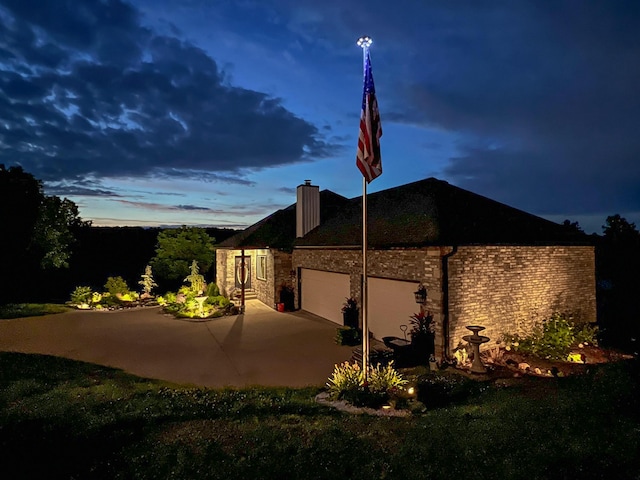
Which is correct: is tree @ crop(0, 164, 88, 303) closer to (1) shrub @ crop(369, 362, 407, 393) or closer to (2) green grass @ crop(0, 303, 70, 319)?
(2) green grass @ crop(0, 303, 70, 319)

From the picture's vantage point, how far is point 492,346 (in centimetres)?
980

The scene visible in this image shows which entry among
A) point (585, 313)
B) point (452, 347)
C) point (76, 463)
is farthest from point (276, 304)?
point (76, 463)

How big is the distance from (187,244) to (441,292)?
19999 mm

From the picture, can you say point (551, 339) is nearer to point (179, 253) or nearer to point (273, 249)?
point (273, 249)

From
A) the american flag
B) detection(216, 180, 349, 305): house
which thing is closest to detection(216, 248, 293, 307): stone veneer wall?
detection(216, 180, 349, 305): house

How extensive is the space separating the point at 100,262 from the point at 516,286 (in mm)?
29802

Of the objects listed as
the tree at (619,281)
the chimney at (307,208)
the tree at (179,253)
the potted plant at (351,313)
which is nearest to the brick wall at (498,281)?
the tree at (619,281)

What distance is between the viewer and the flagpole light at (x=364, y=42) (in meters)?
7.27

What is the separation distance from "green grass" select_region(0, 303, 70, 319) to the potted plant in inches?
551

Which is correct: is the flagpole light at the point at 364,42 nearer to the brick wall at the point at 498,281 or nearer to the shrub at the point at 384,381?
the brick wall at the point at 498,281

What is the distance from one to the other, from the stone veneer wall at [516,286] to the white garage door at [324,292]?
516 centimetres

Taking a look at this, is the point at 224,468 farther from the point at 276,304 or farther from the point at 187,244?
the point at 187,244

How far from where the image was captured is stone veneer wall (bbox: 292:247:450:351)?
923 centimetres

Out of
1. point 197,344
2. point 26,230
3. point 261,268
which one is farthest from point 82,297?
point 197,344
